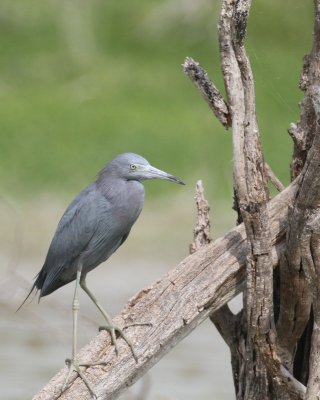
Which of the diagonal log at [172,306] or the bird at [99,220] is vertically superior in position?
the bird at [99,220]

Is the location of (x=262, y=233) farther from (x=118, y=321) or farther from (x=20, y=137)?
(x=20, y=137)

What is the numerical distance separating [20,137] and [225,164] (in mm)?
1473

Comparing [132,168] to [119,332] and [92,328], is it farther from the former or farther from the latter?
[92,328]

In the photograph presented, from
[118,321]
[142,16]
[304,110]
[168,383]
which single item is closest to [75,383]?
[118,321]

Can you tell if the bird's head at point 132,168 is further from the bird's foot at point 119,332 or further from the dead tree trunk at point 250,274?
the bird's foot at point 119,332

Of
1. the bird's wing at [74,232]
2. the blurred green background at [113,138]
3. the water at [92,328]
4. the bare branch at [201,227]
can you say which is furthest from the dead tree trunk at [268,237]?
the water at [92,328]

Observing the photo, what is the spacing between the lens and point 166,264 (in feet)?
32.4

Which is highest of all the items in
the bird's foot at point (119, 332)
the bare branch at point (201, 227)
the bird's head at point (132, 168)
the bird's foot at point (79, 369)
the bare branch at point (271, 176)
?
the bird's head at point (132, 168)

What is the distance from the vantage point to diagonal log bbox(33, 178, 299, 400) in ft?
15.1

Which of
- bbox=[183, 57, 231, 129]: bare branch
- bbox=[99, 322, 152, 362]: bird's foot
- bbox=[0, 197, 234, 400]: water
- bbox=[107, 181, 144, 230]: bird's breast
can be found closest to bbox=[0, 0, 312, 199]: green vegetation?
bbox=[0, 197, 234, 400]: water

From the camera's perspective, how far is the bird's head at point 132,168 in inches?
191

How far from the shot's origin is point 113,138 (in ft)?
36.1

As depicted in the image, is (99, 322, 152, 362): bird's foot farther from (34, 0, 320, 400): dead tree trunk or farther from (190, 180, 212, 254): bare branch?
(190, 180, 212, 254): bare branch

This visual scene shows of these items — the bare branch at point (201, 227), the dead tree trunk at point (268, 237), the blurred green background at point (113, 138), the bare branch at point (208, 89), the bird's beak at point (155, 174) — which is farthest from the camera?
the blurred green background at point (113, 138)
